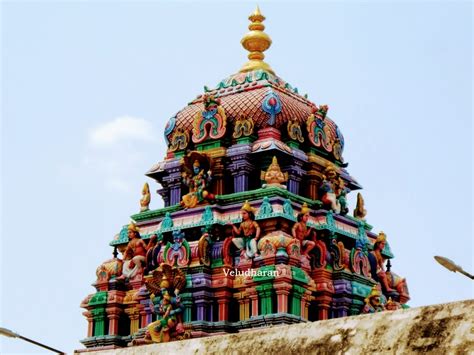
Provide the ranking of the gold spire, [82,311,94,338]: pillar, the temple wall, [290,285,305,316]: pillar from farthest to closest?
the gold spire
[82,311,94,338]: pillar
[290,285,305,316]: pillar
the temple wall

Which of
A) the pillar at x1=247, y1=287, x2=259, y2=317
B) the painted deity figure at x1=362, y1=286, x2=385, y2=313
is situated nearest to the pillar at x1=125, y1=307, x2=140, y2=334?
the pillar at x1=247, y1=287, x2=259, y2=317

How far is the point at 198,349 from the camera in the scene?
11.0 metres

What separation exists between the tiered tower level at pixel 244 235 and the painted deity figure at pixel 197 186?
3 centimetres

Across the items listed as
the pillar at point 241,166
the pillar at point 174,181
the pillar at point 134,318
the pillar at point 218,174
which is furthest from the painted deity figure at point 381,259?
the pillar at point 134,318

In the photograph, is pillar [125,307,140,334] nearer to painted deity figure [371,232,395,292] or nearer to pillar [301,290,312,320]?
pillar [301,290,312,320]

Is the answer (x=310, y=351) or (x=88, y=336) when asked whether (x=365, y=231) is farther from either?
(x=310, y=351)

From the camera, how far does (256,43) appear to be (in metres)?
33.1

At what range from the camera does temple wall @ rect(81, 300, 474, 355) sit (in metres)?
9.31

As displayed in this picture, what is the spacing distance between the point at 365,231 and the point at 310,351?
68.2 feet

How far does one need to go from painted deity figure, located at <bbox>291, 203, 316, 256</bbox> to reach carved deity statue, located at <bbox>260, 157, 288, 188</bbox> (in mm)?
930

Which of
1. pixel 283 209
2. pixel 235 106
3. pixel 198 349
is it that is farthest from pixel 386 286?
pixel 198 349

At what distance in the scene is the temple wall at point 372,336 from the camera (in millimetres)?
9312

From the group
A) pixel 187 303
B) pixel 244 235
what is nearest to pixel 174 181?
pixel 244 235

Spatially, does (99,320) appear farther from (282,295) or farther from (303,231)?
(303,231)
